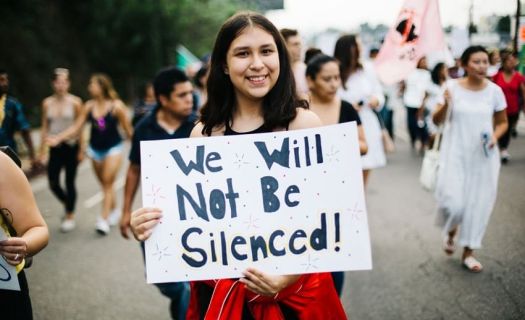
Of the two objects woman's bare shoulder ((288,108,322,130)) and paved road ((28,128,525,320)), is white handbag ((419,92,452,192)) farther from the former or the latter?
woman's bare shoulder ((288,108,322,130))

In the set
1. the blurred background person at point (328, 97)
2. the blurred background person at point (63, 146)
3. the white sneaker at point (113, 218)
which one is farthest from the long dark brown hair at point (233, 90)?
the blurred background person at point (63, 146)

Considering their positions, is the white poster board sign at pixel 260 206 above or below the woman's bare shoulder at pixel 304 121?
below

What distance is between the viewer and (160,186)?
1.81 m

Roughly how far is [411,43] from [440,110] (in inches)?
38.2

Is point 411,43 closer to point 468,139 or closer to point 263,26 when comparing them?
point 468,139

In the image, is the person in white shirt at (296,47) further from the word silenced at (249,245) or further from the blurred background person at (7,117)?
the word silenced at (249,245)

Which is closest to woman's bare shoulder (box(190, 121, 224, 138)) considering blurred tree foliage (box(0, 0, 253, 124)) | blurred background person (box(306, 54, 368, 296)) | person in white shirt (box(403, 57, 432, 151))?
blurred background person (box(306, 54, 368, 296))

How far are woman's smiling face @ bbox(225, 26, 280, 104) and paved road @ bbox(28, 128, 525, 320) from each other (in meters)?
2.26

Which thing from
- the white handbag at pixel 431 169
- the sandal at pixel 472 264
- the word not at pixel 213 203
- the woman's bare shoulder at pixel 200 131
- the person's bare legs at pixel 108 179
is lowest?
the sandal at pixel 472 264

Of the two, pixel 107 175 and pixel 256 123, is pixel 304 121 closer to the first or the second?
pixel 256 123

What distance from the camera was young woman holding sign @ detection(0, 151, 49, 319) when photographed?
1777mm

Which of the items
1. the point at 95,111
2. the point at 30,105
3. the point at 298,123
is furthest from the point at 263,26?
the point at 30,105

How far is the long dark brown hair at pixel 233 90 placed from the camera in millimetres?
1908

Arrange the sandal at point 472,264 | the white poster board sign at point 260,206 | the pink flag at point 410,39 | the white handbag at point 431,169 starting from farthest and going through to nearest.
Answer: the white handbag at point 431,169
the sandal at point 472,264
the pink flag at point 410,39
the white poster board sign at point 260,206
